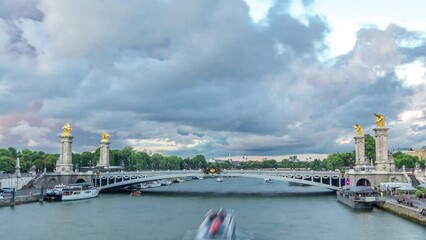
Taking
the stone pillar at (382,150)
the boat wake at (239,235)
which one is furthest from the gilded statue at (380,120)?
the boat wake at (239,235)

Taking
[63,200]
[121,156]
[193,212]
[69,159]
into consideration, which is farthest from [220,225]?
[121,156]

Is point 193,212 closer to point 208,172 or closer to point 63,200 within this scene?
point 63,200

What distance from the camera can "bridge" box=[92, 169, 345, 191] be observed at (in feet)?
259

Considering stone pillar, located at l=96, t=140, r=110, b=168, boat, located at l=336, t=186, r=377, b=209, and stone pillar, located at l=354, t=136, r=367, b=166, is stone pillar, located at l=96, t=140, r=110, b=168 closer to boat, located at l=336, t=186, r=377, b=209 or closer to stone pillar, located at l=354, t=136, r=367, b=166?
stone pillar, located at l=354, t=136, r=367, b=166

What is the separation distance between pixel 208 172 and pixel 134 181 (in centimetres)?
1257

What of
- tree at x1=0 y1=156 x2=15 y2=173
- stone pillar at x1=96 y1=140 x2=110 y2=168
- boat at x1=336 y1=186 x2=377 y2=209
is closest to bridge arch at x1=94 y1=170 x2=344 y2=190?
boat at x1=336 y1=186 x2=377 y2=209

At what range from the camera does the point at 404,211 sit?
4703 centimetres

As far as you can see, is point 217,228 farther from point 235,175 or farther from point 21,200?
point 235,175

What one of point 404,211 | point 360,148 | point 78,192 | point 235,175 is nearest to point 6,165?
point 78,192

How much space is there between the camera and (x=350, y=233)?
4194 cm

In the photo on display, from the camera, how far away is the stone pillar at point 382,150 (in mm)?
78500

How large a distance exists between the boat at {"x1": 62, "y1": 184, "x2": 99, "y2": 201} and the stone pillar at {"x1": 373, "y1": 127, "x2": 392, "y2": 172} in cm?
4370

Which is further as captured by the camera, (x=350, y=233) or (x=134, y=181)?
(x=134, y=181)

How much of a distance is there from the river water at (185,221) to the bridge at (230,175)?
9231 mm
